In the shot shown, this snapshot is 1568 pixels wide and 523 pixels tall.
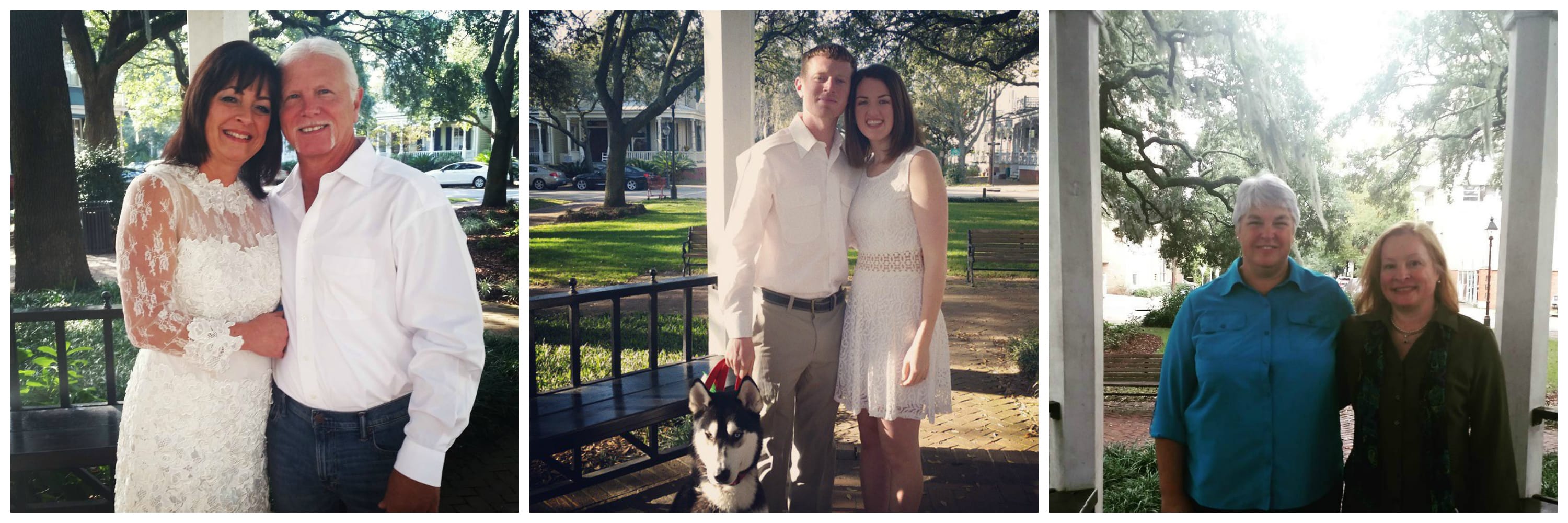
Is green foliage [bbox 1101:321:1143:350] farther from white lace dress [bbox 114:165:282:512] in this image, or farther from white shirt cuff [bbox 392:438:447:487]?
white lace dress [bbox 114:165:282:512]

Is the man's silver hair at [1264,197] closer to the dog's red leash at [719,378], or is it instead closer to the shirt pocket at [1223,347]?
the shirt pocket at [1223,347]

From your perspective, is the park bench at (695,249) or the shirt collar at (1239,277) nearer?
the shirt collar at (1239,277)

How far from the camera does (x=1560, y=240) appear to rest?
419 centimetres

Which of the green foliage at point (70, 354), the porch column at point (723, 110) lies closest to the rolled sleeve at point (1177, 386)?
the porch column at point (723, 110)

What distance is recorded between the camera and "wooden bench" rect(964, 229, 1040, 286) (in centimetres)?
408

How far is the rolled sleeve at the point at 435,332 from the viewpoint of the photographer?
372cm

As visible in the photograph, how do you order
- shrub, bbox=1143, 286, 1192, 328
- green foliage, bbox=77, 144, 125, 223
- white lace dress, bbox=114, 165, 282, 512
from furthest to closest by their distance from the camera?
1. shrub, bbox=1143, 286, 1192, 328
2. green foliage, bbox=77, 144, 125, 223
3. white lace dress, bbox=114, 165, 282, 512

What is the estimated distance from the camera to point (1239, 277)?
13.2ft

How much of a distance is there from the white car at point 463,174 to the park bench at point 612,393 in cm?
54

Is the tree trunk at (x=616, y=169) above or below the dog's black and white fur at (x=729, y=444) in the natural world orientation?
above

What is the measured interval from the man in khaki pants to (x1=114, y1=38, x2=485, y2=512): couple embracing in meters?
1.11

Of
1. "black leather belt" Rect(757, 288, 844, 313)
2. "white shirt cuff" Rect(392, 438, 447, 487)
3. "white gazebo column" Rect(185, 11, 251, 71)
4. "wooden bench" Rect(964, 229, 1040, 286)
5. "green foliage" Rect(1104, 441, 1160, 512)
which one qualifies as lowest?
"green foliage" Rect(1104, 441, 1160, 512)

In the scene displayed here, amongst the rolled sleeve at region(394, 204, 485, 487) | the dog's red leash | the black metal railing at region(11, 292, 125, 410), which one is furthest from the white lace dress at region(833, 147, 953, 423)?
the black metal railing at region(11, 292, 125, 410)

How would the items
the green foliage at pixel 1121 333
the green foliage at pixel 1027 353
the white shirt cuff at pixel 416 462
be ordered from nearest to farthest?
1. the white shirt cuff at pixel 416 462
2. the green foliage at pixel 1027 353
3. the green foliage at pixel 1121 333
